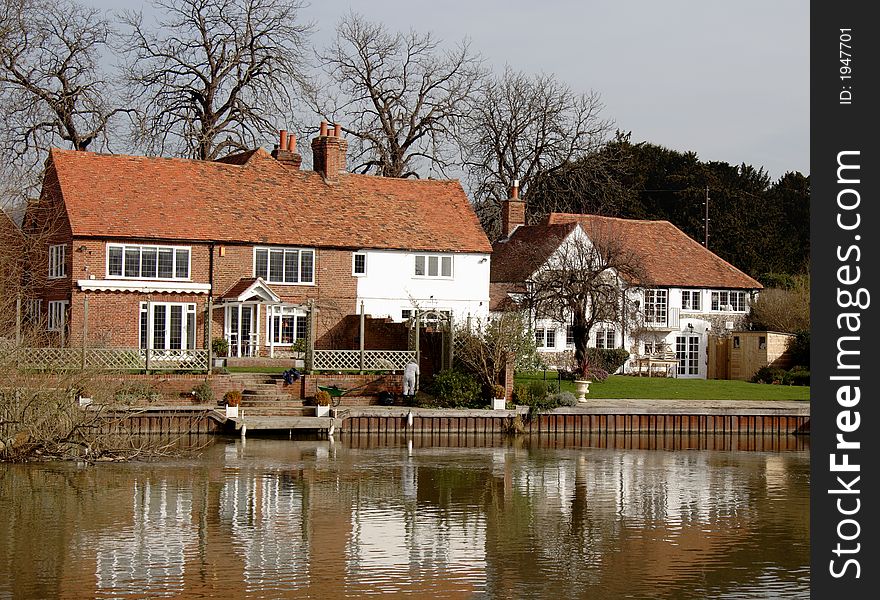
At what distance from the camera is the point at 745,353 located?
49281 millimetres

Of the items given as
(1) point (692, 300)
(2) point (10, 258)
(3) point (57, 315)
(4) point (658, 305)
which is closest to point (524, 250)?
(4) point (658, 305)

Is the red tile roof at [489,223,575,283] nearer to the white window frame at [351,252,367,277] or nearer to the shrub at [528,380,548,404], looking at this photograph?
the white window frame at [351,252,367,277]

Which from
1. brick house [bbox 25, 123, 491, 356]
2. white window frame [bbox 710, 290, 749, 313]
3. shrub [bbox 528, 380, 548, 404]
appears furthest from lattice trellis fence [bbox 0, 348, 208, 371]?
white window frame [bbox 710, 290, 749, 313]

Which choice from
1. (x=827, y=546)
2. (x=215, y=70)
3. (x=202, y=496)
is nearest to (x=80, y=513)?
(x=202, y=496)

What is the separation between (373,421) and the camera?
112 ft

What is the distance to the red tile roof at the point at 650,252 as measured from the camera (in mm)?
54250

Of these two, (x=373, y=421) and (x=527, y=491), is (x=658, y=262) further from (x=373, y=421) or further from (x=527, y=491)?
(x=527, y=491)

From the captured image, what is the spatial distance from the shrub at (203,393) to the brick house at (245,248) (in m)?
6.96

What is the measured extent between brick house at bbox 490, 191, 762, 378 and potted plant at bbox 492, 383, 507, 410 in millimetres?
14994

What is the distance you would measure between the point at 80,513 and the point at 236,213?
2629 centimetres

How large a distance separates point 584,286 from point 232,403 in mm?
17028

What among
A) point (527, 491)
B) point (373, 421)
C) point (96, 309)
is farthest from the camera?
point (96, 309)

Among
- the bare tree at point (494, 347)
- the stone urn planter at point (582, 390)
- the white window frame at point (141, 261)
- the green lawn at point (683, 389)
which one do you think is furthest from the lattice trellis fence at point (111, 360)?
the stone urn planter at point (582, 390)

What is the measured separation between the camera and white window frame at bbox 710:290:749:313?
56.1 meters
